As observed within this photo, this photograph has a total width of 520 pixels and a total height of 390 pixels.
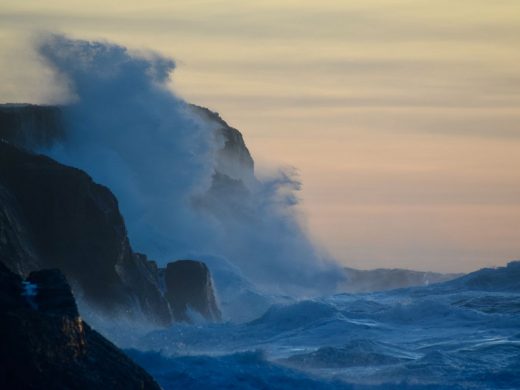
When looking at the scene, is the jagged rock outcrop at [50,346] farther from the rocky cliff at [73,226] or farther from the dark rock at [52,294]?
the rocky cliff at [73,226]

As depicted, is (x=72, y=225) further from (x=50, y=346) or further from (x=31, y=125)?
(x=50, y=346)

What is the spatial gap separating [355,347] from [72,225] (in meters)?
8.48

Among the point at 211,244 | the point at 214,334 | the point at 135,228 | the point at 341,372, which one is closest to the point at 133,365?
the point at 341,372

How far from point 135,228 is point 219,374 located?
88.7 ft

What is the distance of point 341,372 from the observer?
2955cm

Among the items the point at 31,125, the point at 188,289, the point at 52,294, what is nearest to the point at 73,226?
the point at 188,289

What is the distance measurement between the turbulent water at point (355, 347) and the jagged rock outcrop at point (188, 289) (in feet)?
11.6

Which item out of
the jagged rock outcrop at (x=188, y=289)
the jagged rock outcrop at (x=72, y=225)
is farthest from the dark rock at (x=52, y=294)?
the jagged rock outcrop at (x=188, y=289)

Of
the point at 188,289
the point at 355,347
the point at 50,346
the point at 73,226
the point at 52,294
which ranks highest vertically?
the point at 73,226

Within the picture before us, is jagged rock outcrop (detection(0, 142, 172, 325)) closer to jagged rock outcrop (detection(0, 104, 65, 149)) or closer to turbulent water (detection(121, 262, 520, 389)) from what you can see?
turbulent water (detection(121, 262, 520, 389))

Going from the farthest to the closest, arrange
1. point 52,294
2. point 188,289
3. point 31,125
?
1. point 31,125
2. point 188,289
3. point 52,294

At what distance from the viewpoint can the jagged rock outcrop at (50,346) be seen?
18281 millimetres

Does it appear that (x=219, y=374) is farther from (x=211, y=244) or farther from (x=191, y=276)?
(x=211, y=244)

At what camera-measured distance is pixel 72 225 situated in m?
→ 37.1
